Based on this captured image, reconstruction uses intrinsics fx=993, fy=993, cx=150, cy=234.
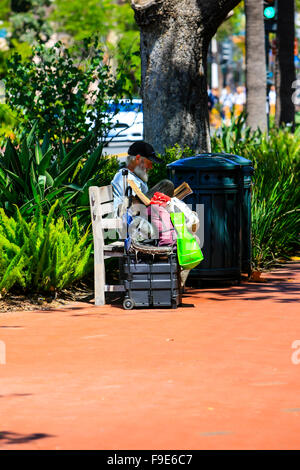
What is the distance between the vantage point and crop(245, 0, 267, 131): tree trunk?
2228cm

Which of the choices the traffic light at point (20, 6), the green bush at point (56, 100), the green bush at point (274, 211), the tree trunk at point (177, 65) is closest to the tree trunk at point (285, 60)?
the green bush at point (274, 211)

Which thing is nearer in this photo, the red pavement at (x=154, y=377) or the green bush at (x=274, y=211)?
the red pavement at (x=154, y=377)

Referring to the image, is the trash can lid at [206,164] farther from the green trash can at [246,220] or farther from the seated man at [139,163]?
the seated man at [139,163]

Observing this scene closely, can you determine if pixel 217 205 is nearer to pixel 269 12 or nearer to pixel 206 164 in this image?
pixel 206 164

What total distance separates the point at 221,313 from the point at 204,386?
2679 mm

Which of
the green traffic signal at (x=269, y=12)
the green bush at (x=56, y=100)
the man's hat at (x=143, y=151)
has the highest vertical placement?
the green traffic signal at (x=269, y=12)

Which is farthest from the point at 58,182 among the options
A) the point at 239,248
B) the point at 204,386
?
the point at 204,386

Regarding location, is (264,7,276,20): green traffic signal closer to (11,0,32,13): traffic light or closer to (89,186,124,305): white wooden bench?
(89,186,124,305): white wooden bench

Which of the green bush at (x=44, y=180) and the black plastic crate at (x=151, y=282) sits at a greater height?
the green bush at (x=44, y=180)

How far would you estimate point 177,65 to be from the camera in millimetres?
12172

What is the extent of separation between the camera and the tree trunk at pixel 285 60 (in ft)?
78.4

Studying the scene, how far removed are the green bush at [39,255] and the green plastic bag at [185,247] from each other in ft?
3.90

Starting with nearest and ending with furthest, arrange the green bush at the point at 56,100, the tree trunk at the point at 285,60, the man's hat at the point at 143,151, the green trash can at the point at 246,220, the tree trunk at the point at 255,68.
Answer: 1. the man's hat at the point at 143,151
2. the green trash can at the point at 246,220
3. the green bush at the point at 56,100
4. the tree trunk at the point at 255,68
5. the tree trunk at the point at 285,60

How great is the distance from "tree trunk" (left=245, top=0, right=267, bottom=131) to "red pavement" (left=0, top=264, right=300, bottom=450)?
13309 millimetres
